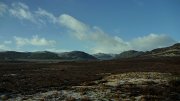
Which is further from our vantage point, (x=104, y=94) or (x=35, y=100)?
(x=104, y=94)

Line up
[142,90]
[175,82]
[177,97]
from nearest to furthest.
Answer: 1. [177,97]
2. [142,90]
3. [175,82]

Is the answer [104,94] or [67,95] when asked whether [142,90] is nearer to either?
[104,94]

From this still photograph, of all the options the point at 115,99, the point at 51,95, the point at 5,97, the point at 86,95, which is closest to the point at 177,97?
the point at 115,99

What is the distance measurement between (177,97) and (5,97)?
16.3 meters

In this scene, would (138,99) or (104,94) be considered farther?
(104,94)

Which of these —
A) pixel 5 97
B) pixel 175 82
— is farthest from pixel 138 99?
pixel 175 82

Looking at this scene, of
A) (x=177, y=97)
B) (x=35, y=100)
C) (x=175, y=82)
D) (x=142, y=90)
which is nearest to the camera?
(x=35, y=100)

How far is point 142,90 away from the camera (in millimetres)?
37438

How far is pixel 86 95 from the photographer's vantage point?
33812 millimetres

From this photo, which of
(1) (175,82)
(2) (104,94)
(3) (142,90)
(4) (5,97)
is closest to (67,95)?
(2) (104,94)

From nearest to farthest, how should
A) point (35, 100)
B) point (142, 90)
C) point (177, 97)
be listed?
1. point (35, 100)
2. point (177, 97)
3. point (142, 90)

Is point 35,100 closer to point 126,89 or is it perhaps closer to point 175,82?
point 126,89

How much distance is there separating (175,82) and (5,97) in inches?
907

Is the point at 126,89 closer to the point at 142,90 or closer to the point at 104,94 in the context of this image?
the point at 142,90
